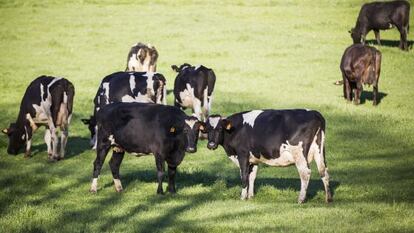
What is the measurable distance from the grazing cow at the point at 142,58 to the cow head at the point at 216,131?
1244cm

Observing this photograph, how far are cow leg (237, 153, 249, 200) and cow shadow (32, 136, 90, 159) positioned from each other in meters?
6.84

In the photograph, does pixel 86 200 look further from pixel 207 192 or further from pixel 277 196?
pixel 277 196

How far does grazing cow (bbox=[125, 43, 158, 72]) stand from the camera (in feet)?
90.4

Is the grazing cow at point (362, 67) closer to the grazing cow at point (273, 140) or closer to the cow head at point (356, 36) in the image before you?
the cow head at point (356, 36)

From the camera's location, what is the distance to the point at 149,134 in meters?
15.6

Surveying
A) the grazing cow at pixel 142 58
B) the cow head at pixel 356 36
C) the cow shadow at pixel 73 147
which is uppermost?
the grazing cow at pixel 142 58

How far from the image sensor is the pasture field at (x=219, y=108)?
13227 mm

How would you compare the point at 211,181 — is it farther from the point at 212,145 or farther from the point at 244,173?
the point at 244,173

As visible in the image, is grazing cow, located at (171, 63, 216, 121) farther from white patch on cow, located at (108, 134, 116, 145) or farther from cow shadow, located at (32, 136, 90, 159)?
white patch on cow, located at (108, 134, 116, 145)

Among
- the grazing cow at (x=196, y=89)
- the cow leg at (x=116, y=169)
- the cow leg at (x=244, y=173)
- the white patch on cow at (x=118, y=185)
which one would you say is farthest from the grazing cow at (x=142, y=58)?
the cow leg at (x=244, y=173)

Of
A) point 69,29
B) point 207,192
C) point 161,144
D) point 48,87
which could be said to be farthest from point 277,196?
point 69,29

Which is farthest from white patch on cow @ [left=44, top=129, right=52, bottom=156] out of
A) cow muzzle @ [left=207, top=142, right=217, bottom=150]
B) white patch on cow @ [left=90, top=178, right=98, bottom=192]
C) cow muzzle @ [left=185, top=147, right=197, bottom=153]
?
cow muzzle @ [left=207, top=142, right=217, bottom=150]

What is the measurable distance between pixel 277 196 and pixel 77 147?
324 inches

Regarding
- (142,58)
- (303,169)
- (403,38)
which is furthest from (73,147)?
(403,38)
